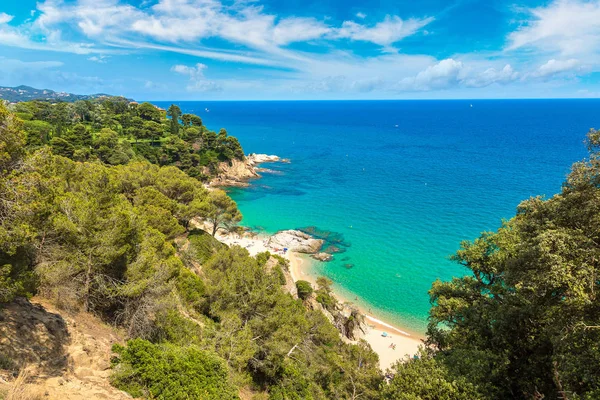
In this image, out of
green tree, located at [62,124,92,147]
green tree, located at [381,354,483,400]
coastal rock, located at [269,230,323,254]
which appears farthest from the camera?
green tree, located at [62,124,92,147]

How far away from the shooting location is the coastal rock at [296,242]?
134 feet

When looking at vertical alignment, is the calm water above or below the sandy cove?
above

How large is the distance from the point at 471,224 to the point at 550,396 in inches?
1588

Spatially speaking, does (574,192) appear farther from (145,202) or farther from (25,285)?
(145,202)

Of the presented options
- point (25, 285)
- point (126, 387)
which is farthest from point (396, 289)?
point (25, 285)

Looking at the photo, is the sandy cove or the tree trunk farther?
the sandy cove

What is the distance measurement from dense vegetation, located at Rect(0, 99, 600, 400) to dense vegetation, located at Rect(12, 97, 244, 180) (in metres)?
35.4

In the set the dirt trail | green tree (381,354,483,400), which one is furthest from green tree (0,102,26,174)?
green tree (381,354,483,400)

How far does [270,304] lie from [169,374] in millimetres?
6878

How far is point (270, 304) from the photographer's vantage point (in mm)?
15922

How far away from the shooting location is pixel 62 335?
1006cm

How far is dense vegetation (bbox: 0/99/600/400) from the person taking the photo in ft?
26.1

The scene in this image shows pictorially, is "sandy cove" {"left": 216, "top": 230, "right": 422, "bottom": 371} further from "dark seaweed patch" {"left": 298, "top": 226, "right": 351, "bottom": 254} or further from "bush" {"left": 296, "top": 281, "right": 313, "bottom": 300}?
"bush" {"left": 296, "top": 281, "right": 313, "bottom": 300}

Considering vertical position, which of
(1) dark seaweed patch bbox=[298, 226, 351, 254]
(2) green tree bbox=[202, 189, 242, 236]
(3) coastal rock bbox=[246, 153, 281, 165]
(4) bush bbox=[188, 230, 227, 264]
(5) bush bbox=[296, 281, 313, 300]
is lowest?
(1) dark seaweed patch bbox=[298, 226, 351, 254]
